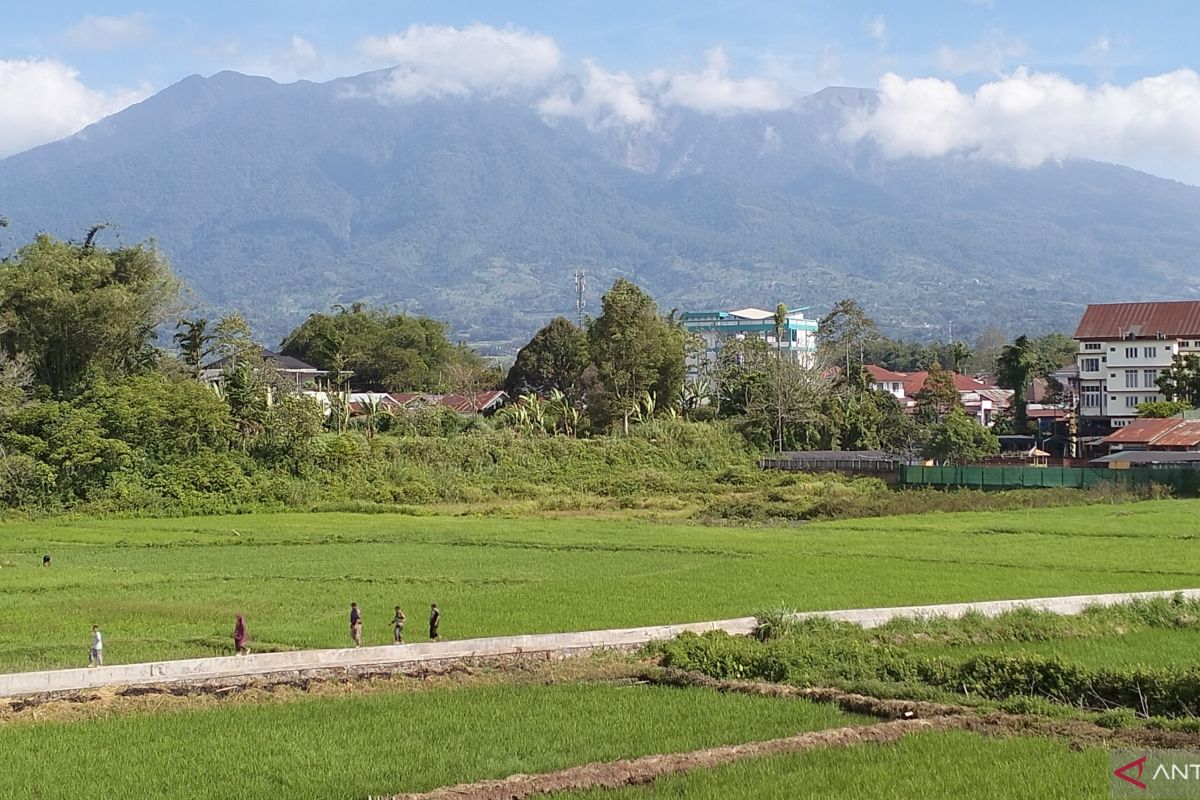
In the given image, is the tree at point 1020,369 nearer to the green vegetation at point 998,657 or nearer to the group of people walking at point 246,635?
the green vegetation at point 998,657

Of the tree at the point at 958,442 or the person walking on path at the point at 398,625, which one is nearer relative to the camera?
the person walking on path at the point at 398,625

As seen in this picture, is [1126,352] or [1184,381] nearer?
[1184,381]

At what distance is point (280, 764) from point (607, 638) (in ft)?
23.4

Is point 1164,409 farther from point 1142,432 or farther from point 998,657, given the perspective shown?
point 998,657

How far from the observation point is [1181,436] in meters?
51.4

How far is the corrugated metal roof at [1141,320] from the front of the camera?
70000 mm

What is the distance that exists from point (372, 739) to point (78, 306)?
35987mm

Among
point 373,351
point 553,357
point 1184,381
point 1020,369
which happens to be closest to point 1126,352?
point 1020,369

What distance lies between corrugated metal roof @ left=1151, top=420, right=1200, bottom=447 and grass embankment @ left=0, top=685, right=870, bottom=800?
140 feet

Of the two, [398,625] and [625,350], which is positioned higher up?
[625,350]

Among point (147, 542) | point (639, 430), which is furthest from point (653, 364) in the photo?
point (147, 542)

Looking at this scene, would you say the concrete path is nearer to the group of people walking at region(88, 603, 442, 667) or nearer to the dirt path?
the group of people walking at region(88, 603, 442, 667)

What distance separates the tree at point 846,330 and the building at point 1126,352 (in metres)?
12.8

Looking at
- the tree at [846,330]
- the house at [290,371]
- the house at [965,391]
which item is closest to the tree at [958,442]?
the tree at [846,330]
